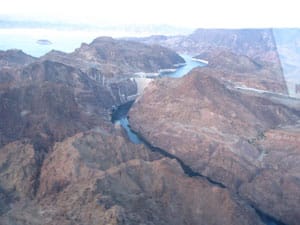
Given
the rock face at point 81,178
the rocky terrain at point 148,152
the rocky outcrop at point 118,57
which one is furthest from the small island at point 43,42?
the rock face at point 81,178

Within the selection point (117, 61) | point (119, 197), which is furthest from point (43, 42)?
point (119, 197)

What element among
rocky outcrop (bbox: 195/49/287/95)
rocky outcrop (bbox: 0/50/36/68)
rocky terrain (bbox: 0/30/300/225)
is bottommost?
rocky outcrop (bbox: 195/49/287/95)

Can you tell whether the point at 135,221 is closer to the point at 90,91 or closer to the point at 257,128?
the point at 257,128

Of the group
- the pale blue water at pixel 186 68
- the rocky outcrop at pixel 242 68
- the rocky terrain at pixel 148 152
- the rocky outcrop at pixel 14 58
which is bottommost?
the pale blue water at pixel 186 68

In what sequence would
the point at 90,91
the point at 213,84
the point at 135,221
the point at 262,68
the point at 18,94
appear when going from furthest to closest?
the point at 262,68, the point at 90,91, the point at 213,84, the point at 18,94, the point at 135,221

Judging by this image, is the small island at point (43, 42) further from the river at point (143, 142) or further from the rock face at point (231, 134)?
the rock face at point (231, 134)

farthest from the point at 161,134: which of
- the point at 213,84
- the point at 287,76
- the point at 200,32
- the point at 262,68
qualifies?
the point at 200,32

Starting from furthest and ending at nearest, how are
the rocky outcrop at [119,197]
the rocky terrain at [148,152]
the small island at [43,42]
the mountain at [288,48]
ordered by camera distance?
the small island at [43,42] → the mountain at [288,48] → the rocky terrain at [148,152] → the rocky outcrop at [119,197]

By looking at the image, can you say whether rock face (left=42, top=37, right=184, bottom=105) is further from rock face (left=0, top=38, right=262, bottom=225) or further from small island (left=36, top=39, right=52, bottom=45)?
rock face (left=0, top=38, right=262, bottom=225)

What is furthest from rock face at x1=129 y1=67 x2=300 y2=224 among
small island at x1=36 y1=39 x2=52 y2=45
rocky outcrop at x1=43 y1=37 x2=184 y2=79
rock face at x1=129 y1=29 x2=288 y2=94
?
small island at x1=36 y1=39 x2=52 y2=45
